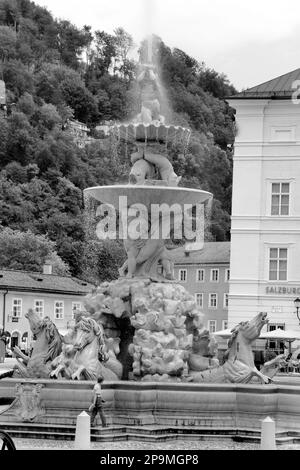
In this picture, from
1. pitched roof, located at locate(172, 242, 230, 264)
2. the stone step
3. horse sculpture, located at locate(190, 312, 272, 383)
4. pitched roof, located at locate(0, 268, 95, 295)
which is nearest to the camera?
the stone step

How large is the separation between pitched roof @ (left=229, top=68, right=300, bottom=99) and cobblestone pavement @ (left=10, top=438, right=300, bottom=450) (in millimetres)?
41497

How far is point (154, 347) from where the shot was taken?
24.1 m

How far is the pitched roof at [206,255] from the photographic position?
92875mm

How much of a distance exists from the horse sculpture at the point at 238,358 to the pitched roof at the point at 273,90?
37915 mm

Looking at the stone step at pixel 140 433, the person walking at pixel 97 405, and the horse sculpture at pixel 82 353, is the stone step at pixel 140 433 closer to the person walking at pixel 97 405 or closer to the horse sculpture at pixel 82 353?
the person walking at pixel 97 405

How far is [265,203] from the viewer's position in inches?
2454

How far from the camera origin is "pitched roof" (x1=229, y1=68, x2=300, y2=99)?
203ft

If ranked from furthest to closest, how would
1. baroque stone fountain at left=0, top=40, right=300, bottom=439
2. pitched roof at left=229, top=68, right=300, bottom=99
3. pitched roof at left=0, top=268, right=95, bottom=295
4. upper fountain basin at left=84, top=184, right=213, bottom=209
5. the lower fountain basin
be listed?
pitched roof at left=0, top=268, right=95, bottom=295
pitched roof at left=229, top=68, right=300, bottom=99
upper fountain basin at left=84, top=184, right=213, bottom=209
baroque stone fountain at left=0, top=40, right=300, bottom=439
the lower fountain basin

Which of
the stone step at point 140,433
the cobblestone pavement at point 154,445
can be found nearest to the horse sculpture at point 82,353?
the stone step at point 140,433

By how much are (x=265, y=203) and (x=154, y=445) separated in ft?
140

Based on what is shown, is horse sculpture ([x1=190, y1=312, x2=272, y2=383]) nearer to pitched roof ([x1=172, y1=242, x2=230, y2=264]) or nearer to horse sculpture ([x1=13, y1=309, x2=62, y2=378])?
horse sculpture ([x1=13, y1=309, x2=62, y2=378])

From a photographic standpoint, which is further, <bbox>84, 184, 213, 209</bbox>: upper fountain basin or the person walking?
<bbox>84, 184, 213, 209</bbox>: upper fountain basin

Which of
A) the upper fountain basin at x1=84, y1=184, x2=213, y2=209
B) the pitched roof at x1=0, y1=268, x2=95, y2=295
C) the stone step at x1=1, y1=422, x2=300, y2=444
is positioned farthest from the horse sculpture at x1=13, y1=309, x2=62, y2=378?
the pitched roof at x1=0, y1=268, x2=95, y2=295
